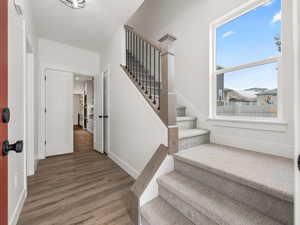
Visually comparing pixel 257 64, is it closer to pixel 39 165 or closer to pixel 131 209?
pixel 131 209

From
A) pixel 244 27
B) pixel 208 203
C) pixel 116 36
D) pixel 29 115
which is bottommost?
pixel 208 203

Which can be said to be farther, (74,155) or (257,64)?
(74,155)

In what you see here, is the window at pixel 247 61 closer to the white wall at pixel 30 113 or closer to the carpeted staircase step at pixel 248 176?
the carpeted staircase step at pixel 248 176

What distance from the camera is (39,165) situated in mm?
2834

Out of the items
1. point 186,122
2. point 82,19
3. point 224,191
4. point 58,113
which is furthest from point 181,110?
point 58,113

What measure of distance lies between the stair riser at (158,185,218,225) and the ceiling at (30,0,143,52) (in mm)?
2846

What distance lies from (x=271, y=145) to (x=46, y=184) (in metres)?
3.19

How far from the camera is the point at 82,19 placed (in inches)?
104

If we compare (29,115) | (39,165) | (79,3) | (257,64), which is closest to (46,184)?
(39,165)

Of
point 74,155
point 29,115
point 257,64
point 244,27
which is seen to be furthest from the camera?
point 74,155

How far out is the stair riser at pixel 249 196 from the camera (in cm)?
88

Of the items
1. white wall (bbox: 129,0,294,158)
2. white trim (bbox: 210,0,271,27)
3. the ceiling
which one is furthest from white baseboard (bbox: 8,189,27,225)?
white trim (bbox: 210,0,271,27)

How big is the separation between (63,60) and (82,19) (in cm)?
140

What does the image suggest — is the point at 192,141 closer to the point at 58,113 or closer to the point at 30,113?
the point at 30,113
